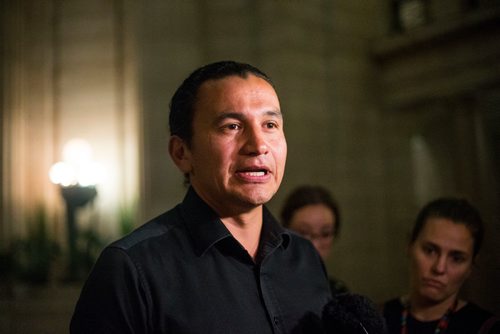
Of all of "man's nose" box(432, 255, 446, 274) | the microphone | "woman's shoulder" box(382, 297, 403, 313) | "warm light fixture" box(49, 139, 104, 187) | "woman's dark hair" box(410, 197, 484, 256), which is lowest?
"woman's shoulder" box(382, 297, 403, 313)

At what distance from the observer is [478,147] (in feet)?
8.50

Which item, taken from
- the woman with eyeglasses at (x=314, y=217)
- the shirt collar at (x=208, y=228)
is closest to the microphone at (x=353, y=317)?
the shirt collar at (x=208, y=228)

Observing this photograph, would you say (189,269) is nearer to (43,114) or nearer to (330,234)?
(330,234)

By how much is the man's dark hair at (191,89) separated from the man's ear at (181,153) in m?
0.02

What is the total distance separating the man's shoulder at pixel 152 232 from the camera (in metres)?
1.28

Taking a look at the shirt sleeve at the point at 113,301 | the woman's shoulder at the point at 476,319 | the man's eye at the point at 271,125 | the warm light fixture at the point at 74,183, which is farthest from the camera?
the warm light fixture at the point at 74,183

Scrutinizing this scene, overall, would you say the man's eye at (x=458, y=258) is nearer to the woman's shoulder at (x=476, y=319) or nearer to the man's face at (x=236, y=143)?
the woman's shoulder at (x=476, y=319)

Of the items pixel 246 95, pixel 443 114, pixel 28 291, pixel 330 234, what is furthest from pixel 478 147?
pixel 28 291

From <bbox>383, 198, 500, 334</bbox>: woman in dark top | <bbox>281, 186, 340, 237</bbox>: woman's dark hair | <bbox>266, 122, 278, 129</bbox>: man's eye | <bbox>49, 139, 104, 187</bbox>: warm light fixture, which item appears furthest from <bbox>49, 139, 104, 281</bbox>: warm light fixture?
<bbox>266, 122, 278, 129</bbox>: man's eye

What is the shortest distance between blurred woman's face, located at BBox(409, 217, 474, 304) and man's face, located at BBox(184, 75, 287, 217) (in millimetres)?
790

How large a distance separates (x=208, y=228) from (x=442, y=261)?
95cm

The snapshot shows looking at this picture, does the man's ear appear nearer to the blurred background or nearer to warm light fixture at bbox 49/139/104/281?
the blurred background

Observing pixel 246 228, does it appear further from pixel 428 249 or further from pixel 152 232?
pixel 428 249

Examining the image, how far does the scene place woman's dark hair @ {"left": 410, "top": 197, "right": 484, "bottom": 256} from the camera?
6.18ft
